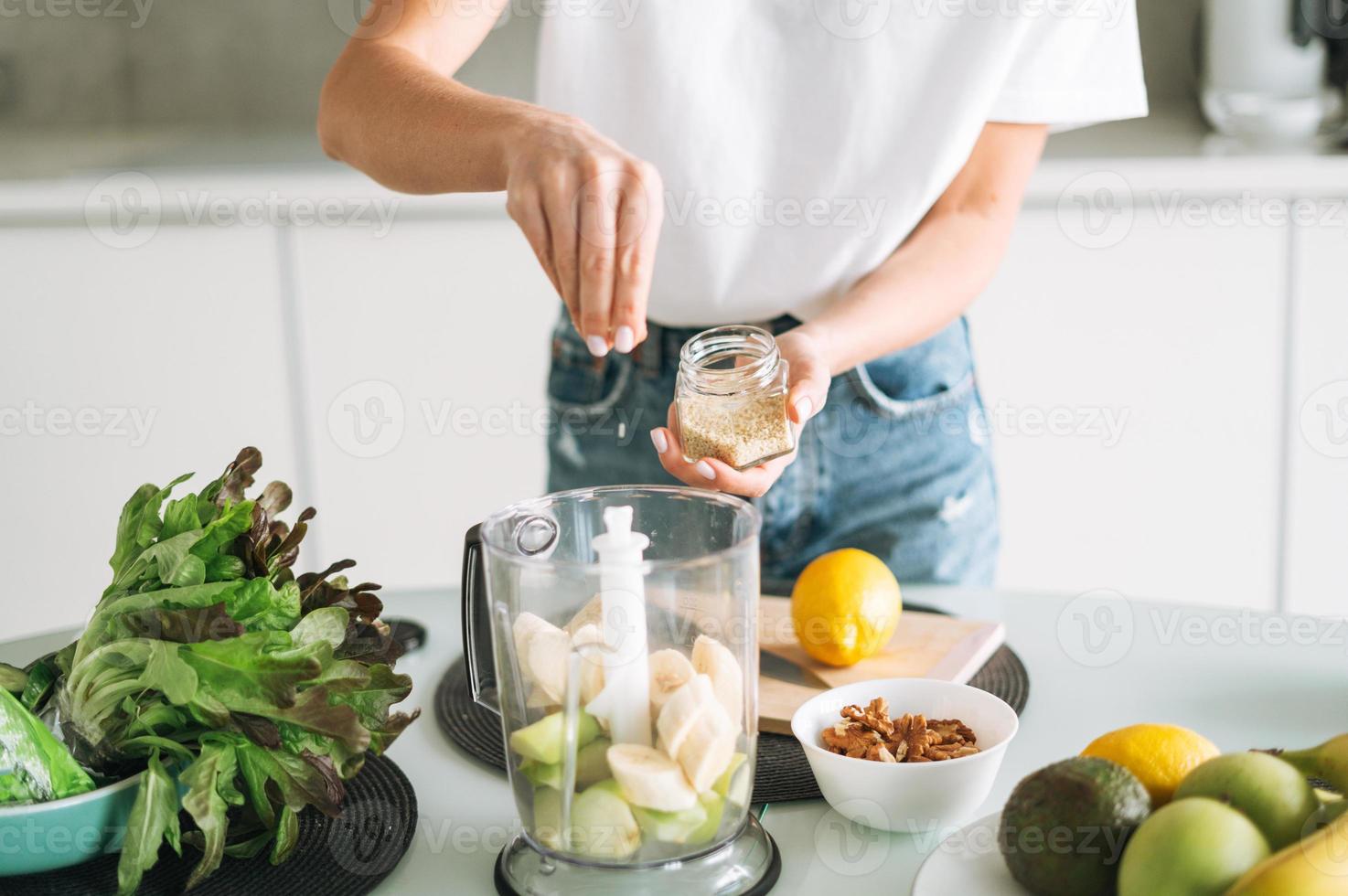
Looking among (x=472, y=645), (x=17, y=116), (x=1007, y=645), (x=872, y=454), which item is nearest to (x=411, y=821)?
(x=472, y=645)

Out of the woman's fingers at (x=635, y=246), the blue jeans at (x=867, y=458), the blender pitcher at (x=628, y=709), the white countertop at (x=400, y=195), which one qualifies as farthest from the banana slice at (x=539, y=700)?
the white countertop at (x=400, y=195)

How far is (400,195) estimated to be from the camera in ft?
6.48

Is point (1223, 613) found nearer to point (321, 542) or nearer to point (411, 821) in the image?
point (411, 821)

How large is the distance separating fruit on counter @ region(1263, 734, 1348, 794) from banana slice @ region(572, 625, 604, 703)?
0.31 metres

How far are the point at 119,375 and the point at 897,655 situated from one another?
1.60 meters

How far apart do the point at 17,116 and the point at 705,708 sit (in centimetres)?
247

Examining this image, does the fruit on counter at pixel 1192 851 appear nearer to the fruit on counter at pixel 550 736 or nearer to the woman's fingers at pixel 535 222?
the fruit on counter at pixel 550 736

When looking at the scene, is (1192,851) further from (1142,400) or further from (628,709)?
(1142,400)

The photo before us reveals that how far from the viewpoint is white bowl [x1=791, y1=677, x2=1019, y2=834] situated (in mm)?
658

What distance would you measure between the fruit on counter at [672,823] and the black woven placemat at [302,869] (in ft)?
0.47

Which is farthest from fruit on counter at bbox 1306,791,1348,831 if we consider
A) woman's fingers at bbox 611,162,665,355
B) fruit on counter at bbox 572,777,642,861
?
woman's fingers at bbox 611,162,665,355

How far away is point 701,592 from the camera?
0.60 m

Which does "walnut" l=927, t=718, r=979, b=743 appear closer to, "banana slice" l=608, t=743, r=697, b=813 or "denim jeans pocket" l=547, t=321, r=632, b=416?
"banana slice" l=608, t=743, r=697, b=813

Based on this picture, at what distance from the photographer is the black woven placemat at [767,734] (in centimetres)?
73
